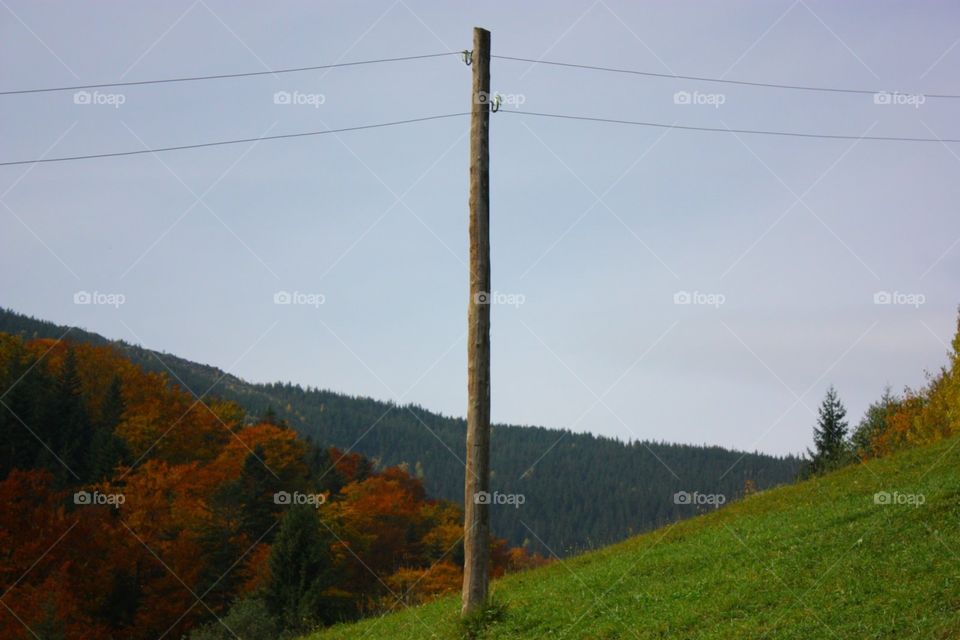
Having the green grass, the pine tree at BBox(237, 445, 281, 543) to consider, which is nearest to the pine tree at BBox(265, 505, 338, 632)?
the pine tree at BBox(237, 445, 281, 543)

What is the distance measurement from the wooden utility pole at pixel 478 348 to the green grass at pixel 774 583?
138 cm

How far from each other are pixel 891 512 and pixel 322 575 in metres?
34.5

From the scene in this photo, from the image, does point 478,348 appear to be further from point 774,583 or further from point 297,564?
point 297,564

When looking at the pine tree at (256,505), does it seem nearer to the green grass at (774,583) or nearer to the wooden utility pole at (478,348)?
the green grass at (774,583)

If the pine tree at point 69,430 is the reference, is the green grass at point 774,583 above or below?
below

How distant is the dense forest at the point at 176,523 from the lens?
1858 inches

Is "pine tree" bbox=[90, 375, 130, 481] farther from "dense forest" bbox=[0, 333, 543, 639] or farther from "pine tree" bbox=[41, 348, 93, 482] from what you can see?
"pine tree" bbox=[41, 348, 93, 482]

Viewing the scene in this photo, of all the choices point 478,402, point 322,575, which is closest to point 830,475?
point 478,402

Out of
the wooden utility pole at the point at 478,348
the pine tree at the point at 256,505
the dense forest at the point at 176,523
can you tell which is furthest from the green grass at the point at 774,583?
the pine tree at the point at 256,505

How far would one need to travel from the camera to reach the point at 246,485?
61.2m

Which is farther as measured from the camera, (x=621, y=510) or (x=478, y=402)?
(x=621, y=510)

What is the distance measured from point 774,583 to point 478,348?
6.43 meters

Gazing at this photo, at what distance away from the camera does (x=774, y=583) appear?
15180mm

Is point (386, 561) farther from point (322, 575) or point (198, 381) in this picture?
point (198, 381)
